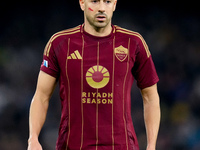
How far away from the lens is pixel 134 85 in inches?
248

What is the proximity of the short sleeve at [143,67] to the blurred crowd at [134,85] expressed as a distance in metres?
3.01

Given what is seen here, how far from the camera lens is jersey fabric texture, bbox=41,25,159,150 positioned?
9.80 ft

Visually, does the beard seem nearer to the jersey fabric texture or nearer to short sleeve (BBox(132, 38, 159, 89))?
the jersey fabric texture

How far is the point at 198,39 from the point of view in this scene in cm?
639

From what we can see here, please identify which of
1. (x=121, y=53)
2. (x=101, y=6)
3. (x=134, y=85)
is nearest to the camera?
(x=101, y=6)

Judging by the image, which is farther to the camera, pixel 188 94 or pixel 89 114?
pixel 188 94

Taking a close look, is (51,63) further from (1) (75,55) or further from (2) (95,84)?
(2) (95,84)

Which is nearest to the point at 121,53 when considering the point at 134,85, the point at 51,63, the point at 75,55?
the point at 75,55

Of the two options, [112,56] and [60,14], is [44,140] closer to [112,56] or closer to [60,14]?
[60,14]

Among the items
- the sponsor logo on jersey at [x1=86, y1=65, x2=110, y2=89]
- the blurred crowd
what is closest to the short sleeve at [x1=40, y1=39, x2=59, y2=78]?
the sponsor logo on jersey at [x1=86, y1=65, x2=110, y2=89]

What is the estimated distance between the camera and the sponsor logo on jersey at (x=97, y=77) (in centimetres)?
300

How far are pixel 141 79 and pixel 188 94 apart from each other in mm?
3186

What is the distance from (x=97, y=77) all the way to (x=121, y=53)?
23cm

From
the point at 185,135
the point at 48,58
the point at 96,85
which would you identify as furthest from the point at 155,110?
the point at 185,135
